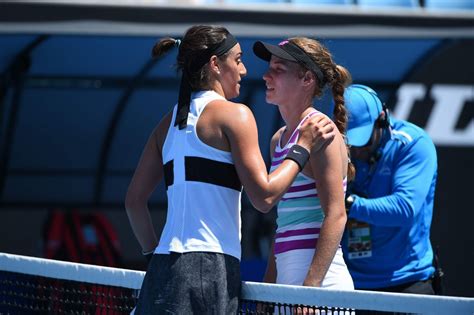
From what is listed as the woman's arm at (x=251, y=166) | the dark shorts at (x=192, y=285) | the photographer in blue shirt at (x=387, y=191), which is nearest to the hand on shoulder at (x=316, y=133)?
the woman's arm at (x=251, y=166)

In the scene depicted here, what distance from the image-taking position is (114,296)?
3.96m

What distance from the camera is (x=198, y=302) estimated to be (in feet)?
11.1

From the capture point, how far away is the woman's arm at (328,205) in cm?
362

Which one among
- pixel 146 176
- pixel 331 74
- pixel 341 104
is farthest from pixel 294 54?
pixel 146 176

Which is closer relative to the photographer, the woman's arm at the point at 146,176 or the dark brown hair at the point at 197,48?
the dark brown hair at the point at 197,48

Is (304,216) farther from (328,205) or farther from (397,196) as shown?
(397,196)

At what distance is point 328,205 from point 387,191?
117 cm

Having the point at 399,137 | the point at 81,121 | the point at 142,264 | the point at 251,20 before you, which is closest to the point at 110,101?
the point at 81,121

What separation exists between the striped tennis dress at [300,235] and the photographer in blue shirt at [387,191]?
0.89 meters

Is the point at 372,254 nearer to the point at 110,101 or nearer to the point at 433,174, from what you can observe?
the point at 433,174

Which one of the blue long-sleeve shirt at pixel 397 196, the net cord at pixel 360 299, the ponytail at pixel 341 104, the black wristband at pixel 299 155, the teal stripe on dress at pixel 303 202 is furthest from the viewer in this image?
the blue long-sleeve shirt at pixel 397 196

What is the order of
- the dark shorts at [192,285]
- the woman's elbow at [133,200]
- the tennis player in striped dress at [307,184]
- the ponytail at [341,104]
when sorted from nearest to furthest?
1. the dark shorts at [192,285]
2. the tennis player in striped dress at [307,184]
3. the woman's elbow at [133,200]
4. the ponytail at [341,104]

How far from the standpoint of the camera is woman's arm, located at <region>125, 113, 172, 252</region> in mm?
3797

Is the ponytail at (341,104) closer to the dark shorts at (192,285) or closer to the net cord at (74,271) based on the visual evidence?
the dark shorts at (192,285)
